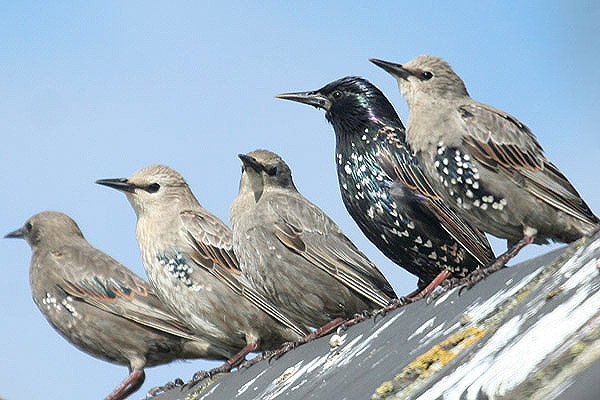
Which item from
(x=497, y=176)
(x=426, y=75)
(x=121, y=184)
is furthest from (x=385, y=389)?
(x=121, y=184)

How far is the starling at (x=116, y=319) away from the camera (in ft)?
25.4

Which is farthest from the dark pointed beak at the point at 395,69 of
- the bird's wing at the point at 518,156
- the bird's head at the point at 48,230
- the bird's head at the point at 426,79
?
the bird's head at the point at 48,230

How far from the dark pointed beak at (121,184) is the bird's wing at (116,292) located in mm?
797

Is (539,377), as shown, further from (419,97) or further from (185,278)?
(185,278)

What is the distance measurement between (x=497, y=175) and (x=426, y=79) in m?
1.12

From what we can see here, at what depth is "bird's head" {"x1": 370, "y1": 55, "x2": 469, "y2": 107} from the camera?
6188 millimetres

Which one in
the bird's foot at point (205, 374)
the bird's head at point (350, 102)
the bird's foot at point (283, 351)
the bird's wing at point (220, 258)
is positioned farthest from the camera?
the bird's head at point (350, 102)

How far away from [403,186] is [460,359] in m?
4.17

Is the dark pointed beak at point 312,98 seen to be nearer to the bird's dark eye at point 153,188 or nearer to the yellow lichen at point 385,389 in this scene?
the bird's dark eye at point 153,188

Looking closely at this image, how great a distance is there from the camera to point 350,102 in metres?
7.21

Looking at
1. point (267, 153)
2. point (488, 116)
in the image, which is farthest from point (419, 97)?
point (267, 153)

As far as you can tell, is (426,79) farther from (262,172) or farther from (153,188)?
(153,188)

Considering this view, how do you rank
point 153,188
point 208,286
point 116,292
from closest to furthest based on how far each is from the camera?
point 208,286 < point 153,188 < point 116,292

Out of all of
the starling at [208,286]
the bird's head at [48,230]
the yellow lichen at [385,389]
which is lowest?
the yellow lichen at [385,389]
